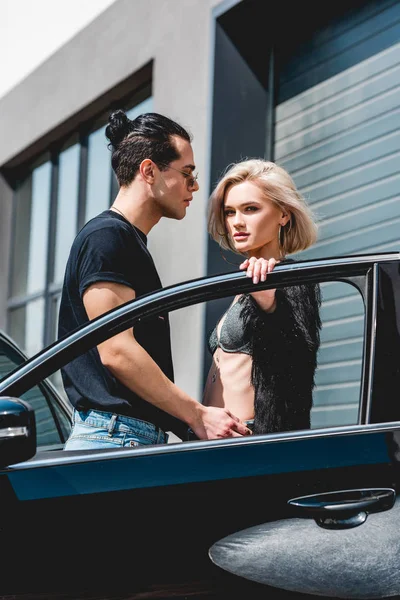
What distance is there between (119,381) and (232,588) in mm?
718

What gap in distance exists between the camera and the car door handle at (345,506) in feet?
7.02

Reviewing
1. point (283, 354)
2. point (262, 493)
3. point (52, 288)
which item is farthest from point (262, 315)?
point (52, 288)

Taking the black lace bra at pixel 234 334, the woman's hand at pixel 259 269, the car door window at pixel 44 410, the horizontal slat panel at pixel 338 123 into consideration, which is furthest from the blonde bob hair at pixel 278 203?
the horizontal slat panel at pixel 338 123

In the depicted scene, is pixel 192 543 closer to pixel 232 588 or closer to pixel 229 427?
pixel 232 588

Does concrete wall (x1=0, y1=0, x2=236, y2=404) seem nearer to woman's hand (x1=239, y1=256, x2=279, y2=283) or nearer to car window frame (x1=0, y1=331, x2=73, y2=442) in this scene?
car window frame (x1=0, y1=331, x2=73, y2=442)

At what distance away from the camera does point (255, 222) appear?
308 centimetres

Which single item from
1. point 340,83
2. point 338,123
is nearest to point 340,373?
point 338,123

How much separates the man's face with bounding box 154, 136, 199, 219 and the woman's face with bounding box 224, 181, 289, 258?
159 mm

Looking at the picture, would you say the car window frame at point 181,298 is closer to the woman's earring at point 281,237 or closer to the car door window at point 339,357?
the woman's earring at point 281,237

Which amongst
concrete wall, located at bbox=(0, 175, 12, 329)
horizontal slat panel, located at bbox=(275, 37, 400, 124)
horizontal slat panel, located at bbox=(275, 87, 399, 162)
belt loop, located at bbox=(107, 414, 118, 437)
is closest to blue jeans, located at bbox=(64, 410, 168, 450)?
belt loop, located at bbox=(107, 414, 118, 437)

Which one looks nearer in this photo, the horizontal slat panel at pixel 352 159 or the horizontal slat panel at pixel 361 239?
Result: the horizontal slat panel at pixel 361 239

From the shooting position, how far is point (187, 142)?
3.22 m

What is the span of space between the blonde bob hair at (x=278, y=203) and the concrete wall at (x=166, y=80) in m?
2.64

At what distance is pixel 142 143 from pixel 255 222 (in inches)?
17.4
